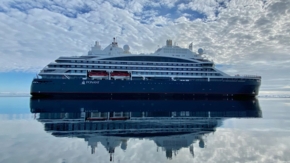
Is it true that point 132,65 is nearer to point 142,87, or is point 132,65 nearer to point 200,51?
point 142,87

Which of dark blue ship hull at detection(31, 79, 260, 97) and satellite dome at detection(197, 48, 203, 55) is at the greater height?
satellite dome at detection(197, 48, 203, 55)

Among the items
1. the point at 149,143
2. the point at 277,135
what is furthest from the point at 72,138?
the point at 277,135

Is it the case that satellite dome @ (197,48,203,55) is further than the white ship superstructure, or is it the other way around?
satellite dome @ (197,48,203,55)

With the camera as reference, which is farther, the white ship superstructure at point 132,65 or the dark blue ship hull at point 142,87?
the white ship superstructure at point 132,65

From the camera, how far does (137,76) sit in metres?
47.2

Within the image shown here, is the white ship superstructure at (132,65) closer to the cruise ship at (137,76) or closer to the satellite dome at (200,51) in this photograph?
the cruise ship at (137,76)

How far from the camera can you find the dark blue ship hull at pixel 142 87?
43219 millimetres

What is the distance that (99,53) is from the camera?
162 feet

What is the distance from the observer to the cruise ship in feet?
144

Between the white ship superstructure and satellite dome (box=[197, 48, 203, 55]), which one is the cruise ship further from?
satellite dome (box=[197, 48, 203, 55])

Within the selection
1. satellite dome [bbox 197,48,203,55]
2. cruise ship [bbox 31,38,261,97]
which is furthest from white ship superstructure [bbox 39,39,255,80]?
satellite dome [bbox 197,48,203,55]

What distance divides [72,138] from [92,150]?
240cm

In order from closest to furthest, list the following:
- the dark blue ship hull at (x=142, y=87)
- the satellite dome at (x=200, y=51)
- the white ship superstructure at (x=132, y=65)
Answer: the dark blue ship hull at (x=142, y=87) → the white ship superstructure at (x=132, y=65) → the satellite dome at (x=200, y=51)

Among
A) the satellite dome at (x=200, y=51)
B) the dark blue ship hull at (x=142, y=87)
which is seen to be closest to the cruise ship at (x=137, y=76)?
the dark blue ship hull at (x=142, y=87)
